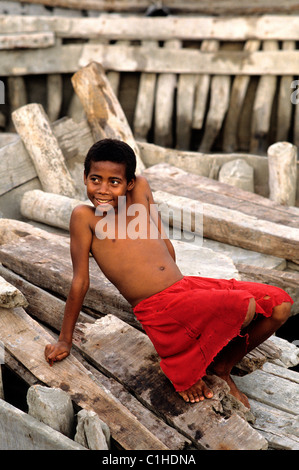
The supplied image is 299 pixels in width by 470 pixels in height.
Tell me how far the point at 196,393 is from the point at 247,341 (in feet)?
1.16

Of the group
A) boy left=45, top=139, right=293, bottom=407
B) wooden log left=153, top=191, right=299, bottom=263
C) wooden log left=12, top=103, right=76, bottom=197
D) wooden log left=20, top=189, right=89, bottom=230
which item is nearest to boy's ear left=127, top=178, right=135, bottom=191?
boy left=45, top=139, right=293, bottom=407

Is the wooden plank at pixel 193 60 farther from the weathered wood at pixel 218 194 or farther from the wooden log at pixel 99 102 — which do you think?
the weathered wood at pixel 218 194

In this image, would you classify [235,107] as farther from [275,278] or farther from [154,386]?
[154,386]

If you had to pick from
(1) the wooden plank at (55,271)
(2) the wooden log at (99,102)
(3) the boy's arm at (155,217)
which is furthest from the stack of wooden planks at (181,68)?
(3) the boy's arm at (155,217)

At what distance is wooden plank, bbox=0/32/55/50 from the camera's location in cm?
689

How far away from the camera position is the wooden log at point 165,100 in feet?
23.9

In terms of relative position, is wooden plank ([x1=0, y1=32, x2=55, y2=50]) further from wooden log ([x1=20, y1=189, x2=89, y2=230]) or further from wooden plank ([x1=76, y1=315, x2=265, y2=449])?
wooden plank ([x1=76, y1=315, x2=265, y2=449])

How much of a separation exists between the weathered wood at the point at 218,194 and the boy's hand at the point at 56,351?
7.06ft

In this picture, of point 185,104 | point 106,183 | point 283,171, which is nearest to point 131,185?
→ point 106,183

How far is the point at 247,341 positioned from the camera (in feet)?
9.84

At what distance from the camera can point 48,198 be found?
5152 mm

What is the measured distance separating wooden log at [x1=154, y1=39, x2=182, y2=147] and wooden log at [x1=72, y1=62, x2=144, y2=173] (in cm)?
141
